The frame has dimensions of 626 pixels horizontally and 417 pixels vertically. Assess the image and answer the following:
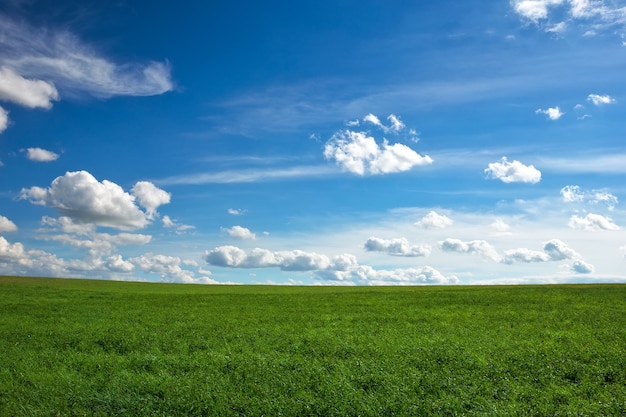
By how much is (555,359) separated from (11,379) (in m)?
22.4

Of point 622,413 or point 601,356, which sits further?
point 601,356

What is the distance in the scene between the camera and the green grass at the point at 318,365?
15.8m

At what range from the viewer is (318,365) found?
1942 cm

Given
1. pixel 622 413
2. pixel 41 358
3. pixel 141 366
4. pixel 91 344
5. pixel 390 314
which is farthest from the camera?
pixel 390 314

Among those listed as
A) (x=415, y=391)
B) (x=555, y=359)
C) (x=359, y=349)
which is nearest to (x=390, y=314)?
(x=359, y=349)

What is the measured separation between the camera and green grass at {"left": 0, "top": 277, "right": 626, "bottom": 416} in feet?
51.7

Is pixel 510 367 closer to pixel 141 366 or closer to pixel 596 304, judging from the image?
pixel 141 366

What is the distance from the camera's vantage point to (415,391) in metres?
16.6

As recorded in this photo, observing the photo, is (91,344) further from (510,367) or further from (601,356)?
(601,356)

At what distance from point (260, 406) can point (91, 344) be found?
1311 cm

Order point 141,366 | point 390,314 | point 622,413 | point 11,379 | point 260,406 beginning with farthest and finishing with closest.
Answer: point 390,314 < point 141,366 < point 11,379 < point 260,406 < point 622,413

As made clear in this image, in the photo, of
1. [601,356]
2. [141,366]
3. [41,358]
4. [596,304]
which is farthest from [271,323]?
[596,304]

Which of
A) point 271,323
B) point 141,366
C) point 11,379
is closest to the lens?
point 11,379

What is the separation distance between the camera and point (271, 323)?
99.7 feet
